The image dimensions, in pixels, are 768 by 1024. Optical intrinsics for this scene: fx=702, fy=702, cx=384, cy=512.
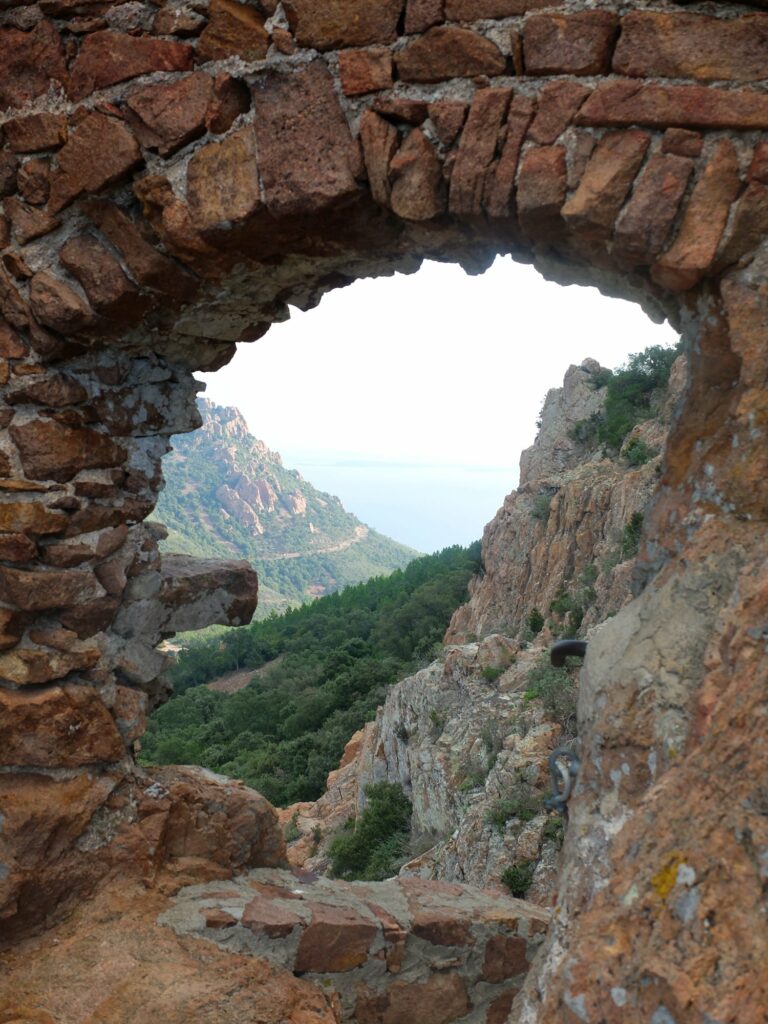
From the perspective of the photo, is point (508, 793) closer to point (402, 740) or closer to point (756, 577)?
point (402, 740)

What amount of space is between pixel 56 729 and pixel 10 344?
1316 millimetres

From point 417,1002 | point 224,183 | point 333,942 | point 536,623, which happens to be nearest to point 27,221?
point 224,183

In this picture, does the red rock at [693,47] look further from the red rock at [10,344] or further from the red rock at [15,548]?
the red rock at [15,548]

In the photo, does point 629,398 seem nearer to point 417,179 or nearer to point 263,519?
point 417,179

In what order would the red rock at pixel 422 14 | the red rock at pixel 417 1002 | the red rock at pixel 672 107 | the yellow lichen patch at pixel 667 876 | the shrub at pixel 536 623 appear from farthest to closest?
1. the shrub at pixel 536 623
2. the red rock at pixel 417 1002
3. the red rock at pixel 422 14
4. the red rock at pixel 672 107
5. the yellow lichen patch at pixel 667 876

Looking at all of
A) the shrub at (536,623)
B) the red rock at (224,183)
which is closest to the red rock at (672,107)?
the red rock at (224,183)

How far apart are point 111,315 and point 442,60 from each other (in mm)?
1288

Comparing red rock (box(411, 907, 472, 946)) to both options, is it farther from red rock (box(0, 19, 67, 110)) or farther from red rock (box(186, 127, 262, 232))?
red rock (box(0, 19, 67, 110))

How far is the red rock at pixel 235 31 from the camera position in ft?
6.64

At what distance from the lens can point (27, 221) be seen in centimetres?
229

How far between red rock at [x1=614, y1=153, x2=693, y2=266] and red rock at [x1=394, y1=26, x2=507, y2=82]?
499 mm

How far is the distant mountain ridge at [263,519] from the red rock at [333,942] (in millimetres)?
61600

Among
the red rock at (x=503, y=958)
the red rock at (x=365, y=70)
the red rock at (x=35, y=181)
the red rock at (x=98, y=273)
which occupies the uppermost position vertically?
the red rock at (x=365, y=70)

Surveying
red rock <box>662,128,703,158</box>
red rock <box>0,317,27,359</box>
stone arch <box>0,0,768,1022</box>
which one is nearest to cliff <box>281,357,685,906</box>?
stone arch <box>0,0,768,1022</box>
